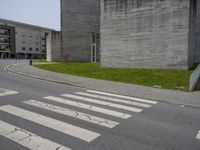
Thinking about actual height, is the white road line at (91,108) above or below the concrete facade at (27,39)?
below

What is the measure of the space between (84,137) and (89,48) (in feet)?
96.7

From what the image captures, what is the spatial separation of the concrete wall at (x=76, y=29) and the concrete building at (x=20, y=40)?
159 ft

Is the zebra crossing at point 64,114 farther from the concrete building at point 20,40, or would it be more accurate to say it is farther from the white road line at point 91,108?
the concrete building at point 20,40

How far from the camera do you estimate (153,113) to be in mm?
6816

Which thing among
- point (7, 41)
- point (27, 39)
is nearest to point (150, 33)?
point (7, 41)

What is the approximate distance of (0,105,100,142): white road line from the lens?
184 inches

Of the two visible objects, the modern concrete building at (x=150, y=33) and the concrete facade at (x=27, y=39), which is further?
the concrete facade at (x=27, y=39)

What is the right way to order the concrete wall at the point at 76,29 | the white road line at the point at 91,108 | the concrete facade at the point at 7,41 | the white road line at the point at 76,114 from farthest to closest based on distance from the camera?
the concrete facade at the point at 7,41 < the concrete wall at the point at 76,29 < the white road line at the point at 91,108 < the white road line at the point at 76,114

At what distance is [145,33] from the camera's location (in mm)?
19078

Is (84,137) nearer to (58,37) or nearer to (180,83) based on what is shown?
(180,83)

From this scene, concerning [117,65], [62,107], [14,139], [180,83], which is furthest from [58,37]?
[14,139]

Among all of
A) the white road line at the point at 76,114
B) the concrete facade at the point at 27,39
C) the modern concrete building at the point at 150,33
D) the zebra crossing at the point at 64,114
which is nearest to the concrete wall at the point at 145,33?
the modern concrete building at the point at 150,33

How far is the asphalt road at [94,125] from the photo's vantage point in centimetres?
426

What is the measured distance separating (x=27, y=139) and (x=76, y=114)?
2070mm
